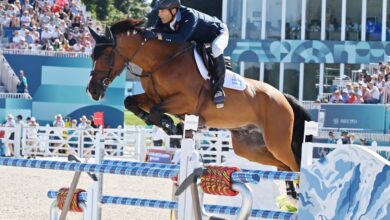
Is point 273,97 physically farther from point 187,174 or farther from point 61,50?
point 61,50

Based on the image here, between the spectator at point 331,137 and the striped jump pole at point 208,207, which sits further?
the spectator at point 331,137

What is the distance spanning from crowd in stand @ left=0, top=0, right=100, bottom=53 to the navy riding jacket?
631 inches

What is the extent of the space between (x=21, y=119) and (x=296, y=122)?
1443cm

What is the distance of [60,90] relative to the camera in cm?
2438

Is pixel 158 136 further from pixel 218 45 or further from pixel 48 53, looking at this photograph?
pixel 218 45

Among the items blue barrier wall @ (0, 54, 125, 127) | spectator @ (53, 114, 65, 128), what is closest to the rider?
spectator @ (53, 114, 65, 128)

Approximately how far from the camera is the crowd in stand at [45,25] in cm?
2388

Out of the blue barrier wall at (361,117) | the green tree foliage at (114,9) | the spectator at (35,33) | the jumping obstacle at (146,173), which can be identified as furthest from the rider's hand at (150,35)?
the green tree foliage at (114,9)

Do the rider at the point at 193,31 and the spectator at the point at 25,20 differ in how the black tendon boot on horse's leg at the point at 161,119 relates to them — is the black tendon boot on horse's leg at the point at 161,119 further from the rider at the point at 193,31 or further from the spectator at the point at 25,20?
the spectator at the point at 25,20

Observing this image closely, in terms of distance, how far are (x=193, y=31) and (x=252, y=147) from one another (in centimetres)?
150

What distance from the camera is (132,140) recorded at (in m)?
21.2

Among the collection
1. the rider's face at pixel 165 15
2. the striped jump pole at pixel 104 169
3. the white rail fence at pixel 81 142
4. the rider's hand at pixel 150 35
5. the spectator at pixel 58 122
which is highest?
the rider's face at pixel 165 15

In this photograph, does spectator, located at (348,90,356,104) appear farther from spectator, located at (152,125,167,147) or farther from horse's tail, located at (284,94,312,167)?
horse's tail, located at (284,94,312,167)

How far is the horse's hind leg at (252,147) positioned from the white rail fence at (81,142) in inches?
420
